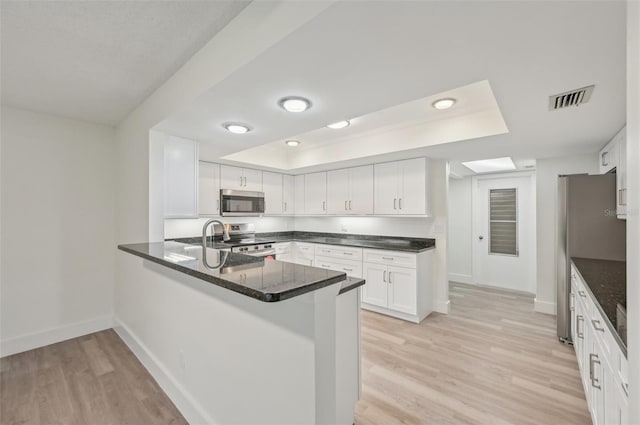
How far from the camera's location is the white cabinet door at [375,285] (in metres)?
3.83

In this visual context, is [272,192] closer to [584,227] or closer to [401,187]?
[401,187]

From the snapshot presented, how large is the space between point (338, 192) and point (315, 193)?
0.55 meters

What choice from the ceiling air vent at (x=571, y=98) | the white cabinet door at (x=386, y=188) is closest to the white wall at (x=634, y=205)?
the ceiling air vent at (x=571, y=98)

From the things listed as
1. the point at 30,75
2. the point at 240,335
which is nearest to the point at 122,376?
the point at 240,335

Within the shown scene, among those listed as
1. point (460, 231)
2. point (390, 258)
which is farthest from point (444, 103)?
point (460, 231)

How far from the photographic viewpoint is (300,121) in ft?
7.80

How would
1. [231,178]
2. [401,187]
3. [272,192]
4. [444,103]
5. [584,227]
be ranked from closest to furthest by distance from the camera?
1. [444,103]
2. [584,227]
3. [401,187]
4. [231,178]
5. [272,192]

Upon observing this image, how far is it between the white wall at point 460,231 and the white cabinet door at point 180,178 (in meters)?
5.00

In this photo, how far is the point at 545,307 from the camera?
3.81 meters

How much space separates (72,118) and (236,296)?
3277 mm

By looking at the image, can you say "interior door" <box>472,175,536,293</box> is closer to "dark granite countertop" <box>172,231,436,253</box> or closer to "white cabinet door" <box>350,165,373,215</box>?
"dark granite countertop" <box>172,231,436,253</box>

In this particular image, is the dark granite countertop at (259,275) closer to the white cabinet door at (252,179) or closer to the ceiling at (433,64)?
the ceiling at (433,64)

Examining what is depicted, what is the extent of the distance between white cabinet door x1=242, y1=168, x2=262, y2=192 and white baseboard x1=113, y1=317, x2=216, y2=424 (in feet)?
8.54

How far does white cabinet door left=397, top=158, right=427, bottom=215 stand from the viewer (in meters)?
3.82
